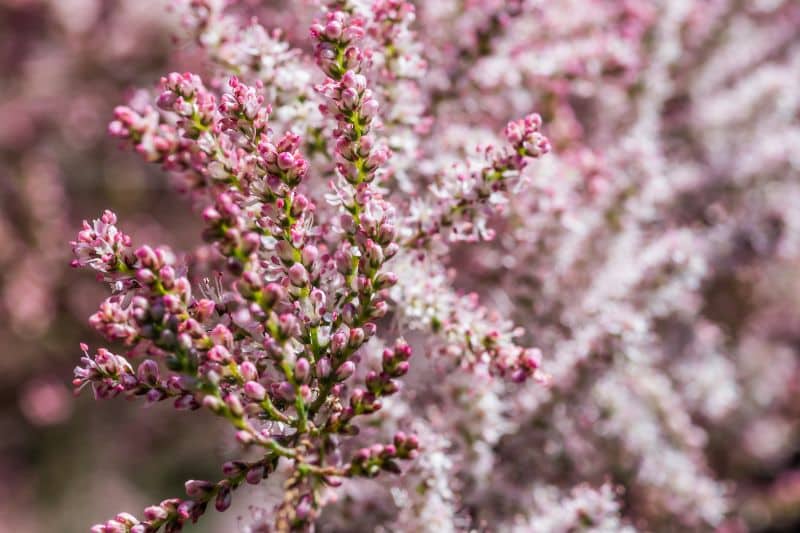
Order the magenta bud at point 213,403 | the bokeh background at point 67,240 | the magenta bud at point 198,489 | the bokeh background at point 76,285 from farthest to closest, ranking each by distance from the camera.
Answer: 1. the bokeh background at point 67,240
2. the bokeh background at point 76,285
3. the magenta bud at point 198,489
4. the magenta bud at point 213,403

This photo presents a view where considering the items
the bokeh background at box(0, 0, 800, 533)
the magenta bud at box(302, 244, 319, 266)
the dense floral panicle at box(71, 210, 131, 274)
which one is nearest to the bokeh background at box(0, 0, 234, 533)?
the bokeh background at box(0, 0, 800, 533)

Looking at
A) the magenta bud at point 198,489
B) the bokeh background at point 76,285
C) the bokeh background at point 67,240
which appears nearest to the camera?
the magenta bud at point 198,489

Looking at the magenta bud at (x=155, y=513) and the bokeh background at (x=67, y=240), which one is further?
the bokeh background at (x=67, y=240)

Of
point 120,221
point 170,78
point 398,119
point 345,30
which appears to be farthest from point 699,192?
point 120,221

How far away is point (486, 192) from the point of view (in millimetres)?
1263

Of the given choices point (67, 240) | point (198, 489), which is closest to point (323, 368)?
point (198, 489)

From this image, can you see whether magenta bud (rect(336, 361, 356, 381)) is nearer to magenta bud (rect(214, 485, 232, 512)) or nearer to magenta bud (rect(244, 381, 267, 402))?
magenta bud (rect(244, 381, 267, 402))

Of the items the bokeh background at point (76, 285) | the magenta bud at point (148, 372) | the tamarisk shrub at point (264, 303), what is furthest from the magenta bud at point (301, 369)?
the bokeh background at point (76, 285)

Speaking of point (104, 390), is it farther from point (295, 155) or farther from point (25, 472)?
point (25, 472)

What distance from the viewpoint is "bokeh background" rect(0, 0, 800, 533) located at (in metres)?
2.99

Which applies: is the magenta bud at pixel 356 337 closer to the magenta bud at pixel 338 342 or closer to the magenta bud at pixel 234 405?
the magenta bud at pixel 338 342

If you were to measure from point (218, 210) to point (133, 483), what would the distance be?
3.05 meters

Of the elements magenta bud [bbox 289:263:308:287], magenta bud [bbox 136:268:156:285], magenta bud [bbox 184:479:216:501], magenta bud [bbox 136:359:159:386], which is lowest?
magenta bud [bbox 184:479:216:501]

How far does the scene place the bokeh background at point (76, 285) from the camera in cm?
299
